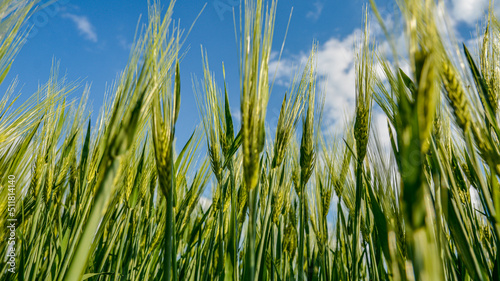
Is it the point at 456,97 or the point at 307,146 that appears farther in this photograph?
the point at 307,146

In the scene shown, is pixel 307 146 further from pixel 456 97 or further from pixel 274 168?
pixel 456 97

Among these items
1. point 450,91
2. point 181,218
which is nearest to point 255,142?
point 450,91

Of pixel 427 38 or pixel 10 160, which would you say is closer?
pixel 427 38

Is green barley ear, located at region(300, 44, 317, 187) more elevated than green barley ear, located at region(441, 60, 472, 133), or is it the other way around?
green barley ear, located at region(300, 44, 317, 187)

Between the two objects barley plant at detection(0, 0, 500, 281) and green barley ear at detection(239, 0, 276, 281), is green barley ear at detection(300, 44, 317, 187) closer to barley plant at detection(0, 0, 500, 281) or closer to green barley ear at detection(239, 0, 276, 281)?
barley plant at detection(0, 0, 500, 281)

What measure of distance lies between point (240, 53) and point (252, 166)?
31 centimetres

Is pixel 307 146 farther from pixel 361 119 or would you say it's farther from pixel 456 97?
pixel 456 97

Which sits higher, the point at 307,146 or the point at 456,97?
the point at 307,146

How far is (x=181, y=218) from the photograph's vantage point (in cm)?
132

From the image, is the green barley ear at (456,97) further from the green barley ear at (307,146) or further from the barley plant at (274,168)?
the green barley ear at (307,146)

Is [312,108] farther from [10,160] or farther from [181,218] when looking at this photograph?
[10,160]

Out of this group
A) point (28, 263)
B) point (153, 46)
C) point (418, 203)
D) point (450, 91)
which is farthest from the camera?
point (28, 263)

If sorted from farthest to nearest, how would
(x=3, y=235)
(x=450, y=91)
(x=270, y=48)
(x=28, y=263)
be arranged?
(x=3, y=235) → (x=28, y=263) → (x=270, y=48) → (x=450, y=91)

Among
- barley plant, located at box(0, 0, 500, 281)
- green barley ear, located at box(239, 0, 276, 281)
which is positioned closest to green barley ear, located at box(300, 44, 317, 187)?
barley plant, located at box(0, 0, 500, 281)
